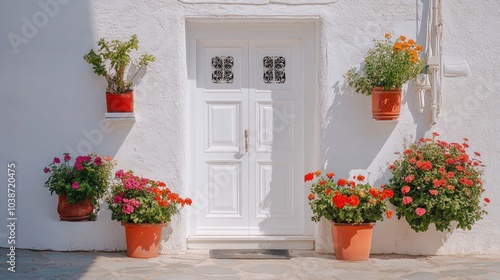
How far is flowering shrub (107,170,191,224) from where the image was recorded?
290 inches

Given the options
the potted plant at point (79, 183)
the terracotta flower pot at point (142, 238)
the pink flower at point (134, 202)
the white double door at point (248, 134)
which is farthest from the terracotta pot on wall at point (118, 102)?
the terracotta flower pot at point (142, 238)

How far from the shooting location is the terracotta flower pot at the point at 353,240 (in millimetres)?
7367

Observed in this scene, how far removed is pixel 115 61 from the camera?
756cm

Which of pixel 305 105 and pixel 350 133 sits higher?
pixel 305 105

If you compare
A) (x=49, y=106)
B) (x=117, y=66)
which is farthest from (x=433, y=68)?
(x=49, y=106)

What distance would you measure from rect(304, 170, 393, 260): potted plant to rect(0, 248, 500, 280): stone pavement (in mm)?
157

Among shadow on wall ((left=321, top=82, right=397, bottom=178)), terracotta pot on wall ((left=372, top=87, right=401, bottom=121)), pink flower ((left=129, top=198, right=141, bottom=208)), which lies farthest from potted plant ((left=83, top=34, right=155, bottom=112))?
terracotta pot on wall ((left=372, top=87, right=401, bottom=121))

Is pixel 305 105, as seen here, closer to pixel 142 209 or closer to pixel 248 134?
pixel 248 134

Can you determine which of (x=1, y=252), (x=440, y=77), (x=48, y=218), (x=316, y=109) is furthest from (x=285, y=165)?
(x=1, y=252)

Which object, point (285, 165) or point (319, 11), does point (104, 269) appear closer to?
point (285, 165)

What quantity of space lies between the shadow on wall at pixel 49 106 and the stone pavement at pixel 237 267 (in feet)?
0.92

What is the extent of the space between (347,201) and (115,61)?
2.70 metres

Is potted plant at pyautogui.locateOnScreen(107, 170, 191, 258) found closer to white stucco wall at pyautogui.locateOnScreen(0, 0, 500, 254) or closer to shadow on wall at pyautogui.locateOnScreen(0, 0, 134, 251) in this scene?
white stucco wall at pyautogui.locateOnScreen(0, 0, 500, 254)

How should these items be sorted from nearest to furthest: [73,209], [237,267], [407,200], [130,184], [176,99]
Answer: [237,267] → [407,200] → [130,184] → [73,209] → [176,99]
